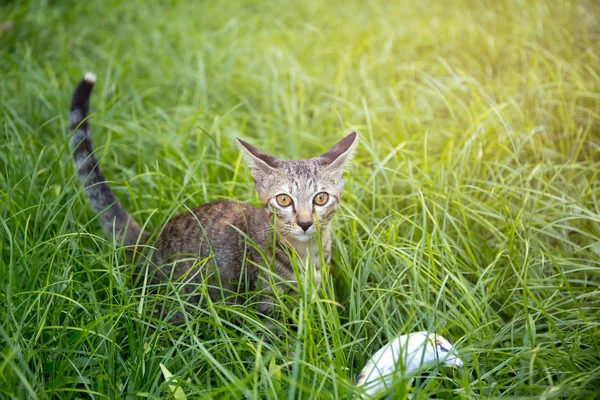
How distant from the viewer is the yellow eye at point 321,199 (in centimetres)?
277

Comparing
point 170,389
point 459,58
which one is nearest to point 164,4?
point 459,58

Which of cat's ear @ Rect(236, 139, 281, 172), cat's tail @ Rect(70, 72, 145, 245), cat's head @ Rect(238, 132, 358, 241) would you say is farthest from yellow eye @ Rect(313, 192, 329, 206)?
cat's tail @ Rect(70, 72, 145, 245)

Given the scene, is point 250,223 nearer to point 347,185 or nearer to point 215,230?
point 215,230

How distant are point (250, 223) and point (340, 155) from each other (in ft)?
2.02

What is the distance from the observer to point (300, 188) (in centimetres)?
275

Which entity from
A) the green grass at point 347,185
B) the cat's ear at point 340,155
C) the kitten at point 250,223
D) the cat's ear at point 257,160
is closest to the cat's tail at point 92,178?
the kitten at point 250,223

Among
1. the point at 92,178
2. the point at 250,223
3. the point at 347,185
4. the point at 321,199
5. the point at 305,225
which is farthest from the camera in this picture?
the point at 347,185

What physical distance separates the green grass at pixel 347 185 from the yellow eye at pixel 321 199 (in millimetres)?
329

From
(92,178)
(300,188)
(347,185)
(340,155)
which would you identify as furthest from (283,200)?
(92,178)

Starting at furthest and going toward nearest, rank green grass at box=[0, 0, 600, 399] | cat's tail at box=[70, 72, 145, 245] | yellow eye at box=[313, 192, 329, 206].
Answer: cat's tail at box=[70, 72, 145, 245], yellow eye at box=[313, 192, 329, 206], green grass at box=[0, 0, 600, 399]

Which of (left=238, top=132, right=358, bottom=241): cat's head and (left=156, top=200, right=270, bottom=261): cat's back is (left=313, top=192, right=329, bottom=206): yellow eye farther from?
(left=156, top=200, right=270, bottom=261): cat's back

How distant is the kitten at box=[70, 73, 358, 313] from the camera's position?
2730 millimetres

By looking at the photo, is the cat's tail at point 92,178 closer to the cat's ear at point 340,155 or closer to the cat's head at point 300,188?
the cat's head at point 300,188

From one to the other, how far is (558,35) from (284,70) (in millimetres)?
2608
